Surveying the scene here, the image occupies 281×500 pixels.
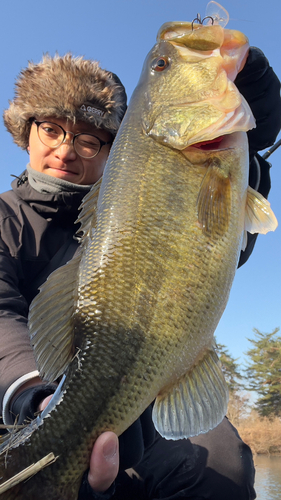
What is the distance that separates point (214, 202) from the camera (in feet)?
6.19

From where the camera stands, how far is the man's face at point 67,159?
3.56 m

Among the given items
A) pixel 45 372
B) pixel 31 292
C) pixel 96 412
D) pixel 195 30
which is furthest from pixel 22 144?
pixel 96 412

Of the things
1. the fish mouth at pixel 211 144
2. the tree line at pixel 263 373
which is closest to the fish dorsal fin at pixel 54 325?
the fish mouth at pixel 211 144

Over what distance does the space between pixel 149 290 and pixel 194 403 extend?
0.55 meters

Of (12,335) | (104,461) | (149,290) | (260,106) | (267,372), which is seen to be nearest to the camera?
(104,461)

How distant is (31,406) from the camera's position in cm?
188

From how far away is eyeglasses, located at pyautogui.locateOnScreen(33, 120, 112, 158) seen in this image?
359 cm

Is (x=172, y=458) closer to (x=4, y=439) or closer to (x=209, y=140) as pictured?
(x=4, y=439)

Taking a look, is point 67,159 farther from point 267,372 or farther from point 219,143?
point 267,372

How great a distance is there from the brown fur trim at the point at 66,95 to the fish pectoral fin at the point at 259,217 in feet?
6.75

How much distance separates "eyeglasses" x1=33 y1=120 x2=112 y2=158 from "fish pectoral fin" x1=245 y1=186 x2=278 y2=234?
78.1 inches

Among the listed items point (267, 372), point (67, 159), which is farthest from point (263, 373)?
point (67, 159)

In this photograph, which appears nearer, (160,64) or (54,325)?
(54,325)

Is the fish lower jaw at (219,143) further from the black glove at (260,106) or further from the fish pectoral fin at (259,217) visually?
the black glove at (260,106)
